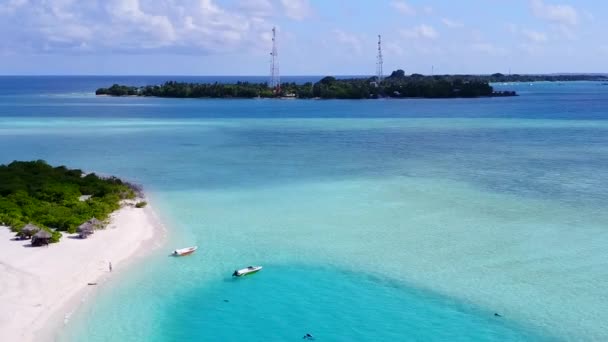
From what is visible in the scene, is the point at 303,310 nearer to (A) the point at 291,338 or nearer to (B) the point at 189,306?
(A) the point at 291,338

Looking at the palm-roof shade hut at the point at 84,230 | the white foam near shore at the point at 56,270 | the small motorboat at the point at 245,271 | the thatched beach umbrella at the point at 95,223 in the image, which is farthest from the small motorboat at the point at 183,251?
the thatched beach umbrella at the point at 95,223

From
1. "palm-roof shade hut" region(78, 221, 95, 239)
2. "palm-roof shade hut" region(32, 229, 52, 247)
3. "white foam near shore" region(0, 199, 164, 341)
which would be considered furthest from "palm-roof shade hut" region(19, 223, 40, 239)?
"palm-roof shade hut" region(78, 221, 95, 239)

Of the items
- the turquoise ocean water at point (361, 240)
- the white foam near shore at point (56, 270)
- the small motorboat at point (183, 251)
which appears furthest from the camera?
the small motorboat at point (183, 251)

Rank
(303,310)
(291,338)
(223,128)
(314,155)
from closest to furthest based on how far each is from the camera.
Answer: (291,338)
(303,310)
(314,155)
(223,128)

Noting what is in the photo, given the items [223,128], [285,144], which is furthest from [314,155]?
[223,128]

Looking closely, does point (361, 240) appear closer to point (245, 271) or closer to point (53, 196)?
point (245, 271)

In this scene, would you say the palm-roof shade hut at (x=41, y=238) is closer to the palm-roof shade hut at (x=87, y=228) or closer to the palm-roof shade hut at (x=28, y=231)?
the palm-roof shade hut at (x=28, y=231)
